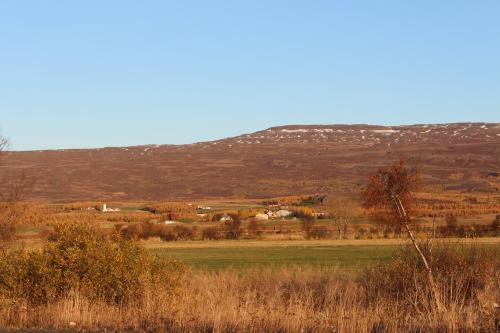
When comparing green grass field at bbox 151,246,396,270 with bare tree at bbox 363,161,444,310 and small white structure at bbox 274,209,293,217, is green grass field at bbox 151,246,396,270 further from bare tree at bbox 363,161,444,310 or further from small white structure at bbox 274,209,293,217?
small white structure at bbox 274,209,293,217

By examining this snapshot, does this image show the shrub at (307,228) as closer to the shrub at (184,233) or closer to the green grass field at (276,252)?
the green grass field at (276,252)

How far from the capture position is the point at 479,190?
148 metres

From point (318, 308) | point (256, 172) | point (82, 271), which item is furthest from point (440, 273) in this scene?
point (256, 172)

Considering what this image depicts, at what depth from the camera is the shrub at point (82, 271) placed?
1559 cm

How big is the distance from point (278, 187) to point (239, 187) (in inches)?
339

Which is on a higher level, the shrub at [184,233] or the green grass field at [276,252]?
the green grass field at [276,252]

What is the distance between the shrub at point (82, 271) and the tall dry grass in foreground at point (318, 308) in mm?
424

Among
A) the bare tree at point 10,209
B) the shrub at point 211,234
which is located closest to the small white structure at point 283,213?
the shrub at point 211,234

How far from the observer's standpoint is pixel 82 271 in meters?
16.0

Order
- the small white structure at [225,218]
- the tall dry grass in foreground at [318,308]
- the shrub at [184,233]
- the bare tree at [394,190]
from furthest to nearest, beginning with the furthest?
the small white structure at [225,218], the shrub at [184,233], the bare tree at [394,190], the tall dry grass in foreground at [318,308]

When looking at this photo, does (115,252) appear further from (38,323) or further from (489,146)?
(489,146)

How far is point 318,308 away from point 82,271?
16.0ft

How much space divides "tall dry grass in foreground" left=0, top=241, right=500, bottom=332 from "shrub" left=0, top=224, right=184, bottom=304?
0.42 meters

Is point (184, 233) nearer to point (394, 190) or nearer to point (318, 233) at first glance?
point (318, 233)
